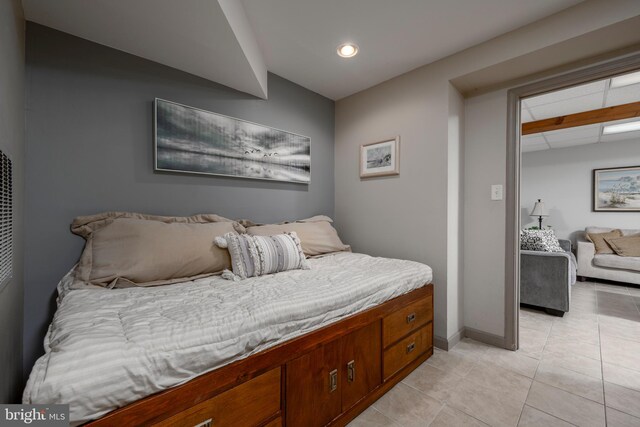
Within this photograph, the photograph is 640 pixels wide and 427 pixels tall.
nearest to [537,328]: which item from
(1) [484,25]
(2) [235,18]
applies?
(1) [484,25]

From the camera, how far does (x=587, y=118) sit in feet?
11.4

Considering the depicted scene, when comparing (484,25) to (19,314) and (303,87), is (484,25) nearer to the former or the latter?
(303,87)

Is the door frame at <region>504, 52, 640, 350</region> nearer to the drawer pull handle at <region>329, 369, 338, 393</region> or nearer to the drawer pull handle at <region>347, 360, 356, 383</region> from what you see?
the drawer pull handle at <region>347, 360, 356, 383</region>

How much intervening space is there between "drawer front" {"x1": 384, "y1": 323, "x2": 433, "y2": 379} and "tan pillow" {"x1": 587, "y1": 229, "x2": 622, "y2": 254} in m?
4.32

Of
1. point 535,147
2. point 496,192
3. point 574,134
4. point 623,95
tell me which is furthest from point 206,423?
point 535,147

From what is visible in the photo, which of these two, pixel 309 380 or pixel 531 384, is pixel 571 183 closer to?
pixel 531 384

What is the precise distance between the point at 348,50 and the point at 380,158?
979 millimetres

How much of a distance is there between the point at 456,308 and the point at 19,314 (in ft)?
9.49

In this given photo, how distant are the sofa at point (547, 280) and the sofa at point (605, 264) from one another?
2019mm

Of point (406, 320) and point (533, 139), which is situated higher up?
point (533, 139)

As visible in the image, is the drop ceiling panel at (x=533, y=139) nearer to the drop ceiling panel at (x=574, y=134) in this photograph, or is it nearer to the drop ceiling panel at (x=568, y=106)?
the drop ceiling panel at (x=574, y=134)

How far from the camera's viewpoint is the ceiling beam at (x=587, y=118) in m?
3.25

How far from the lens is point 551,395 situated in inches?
64.3

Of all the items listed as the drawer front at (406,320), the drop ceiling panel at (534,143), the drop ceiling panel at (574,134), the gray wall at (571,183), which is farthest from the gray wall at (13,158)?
the gray wall at (571,183)
